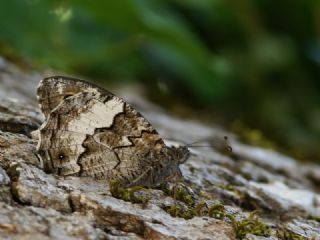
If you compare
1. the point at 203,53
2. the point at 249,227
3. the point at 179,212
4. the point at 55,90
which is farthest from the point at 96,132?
the point at 203,53

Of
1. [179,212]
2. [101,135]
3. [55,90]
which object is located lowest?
[179,212]

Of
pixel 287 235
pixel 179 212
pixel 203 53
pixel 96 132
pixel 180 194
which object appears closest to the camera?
pixel 179 212

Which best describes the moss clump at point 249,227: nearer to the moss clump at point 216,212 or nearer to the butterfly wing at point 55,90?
the moss clump at point 216,212

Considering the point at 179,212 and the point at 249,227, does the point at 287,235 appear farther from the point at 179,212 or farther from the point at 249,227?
the point at 179,212

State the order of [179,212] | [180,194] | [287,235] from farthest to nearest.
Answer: [180,194]
[287,235]
[179,212]

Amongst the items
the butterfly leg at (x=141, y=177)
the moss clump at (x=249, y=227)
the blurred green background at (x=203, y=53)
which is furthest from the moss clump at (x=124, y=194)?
the blurred green background at (x=203, y=53)

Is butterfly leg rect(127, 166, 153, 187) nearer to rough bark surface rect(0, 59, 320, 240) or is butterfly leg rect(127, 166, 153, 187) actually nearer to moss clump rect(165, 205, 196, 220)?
rough bark surface rect(0, 59, 320, 240)
